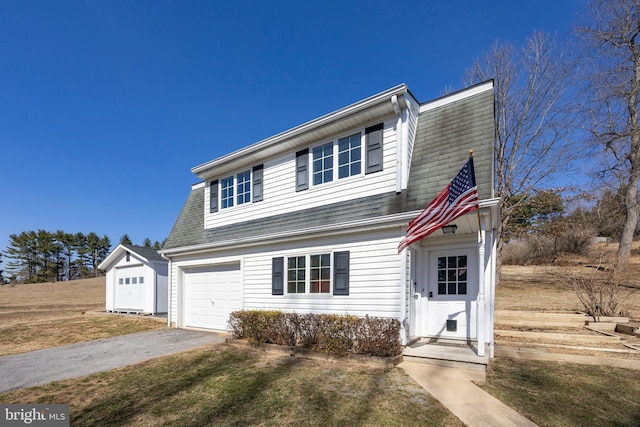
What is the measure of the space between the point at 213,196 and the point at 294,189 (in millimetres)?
3947

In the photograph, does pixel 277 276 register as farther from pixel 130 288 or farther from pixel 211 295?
pixel 130 288

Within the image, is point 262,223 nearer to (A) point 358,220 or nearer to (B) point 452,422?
(A) point 358,220

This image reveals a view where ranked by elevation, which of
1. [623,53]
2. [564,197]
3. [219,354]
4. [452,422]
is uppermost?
[623,53]

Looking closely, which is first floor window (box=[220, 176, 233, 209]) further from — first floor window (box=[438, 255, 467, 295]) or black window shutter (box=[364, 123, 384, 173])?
first floor window (box=[438, 255, 467, 295])

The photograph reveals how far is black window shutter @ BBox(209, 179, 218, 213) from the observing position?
11711mm

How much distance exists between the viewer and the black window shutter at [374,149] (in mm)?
7808

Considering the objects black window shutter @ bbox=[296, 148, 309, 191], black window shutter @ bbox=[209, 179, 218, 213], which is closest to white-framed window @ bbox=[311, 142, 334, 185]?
black window shutter @ bbox=[296, 148, 309, 191]

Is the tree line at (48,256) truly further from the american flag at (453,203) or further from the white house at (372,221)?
the american flag at (453,203)

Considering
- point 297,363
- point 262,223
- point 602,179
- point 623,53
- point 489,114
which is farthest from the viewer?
Result: point 602,179

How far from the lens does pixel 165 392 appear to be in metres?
5.20

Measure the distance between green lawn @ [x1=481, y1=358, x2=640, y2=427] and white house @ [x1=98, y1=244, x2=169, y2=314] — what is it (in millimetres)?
15699

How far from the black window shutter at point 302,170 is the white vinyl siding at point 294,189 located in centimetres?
14

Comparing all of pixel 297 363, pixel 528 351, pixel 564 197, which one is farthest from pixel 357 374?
pixel 564 197

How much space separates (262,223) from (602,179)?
17579 millimetres
